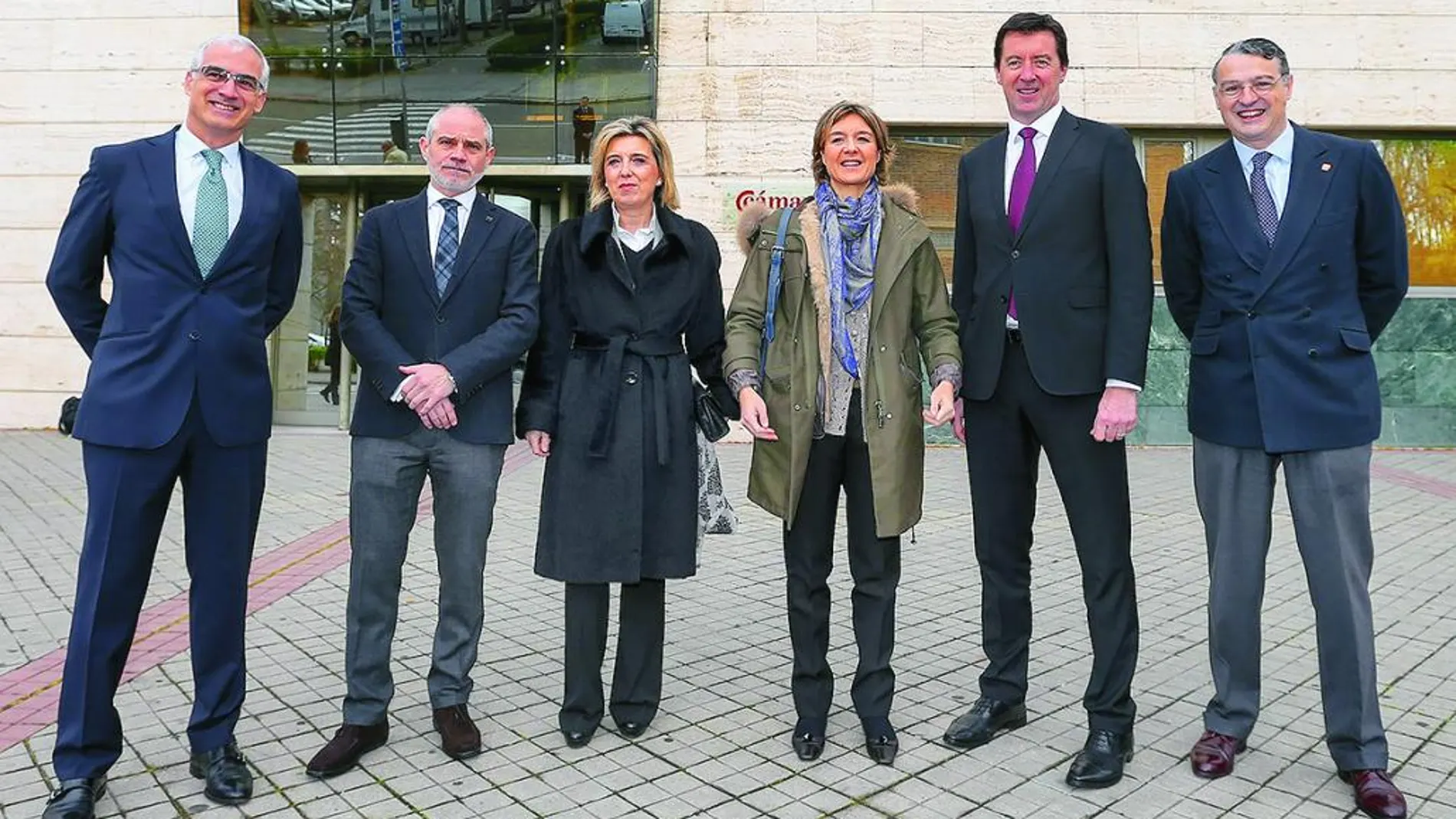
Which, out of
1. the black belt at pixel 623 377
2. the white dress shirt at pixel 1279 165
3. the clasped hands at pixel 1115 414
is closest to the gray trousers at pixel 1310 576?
the clasped hands at pixel 1115 414

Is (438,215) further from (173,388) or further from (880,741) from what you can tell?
(880,741)

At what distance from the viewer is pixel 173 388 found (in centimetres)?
320

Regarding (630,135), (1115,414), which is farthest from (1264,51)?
(630,135)

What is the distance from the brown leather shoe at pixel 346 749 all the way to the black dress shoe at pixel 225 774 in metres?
0.20

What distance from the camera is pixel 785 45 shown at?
1195 cm

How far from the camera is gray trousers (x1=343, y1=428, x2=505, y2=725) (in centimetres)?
364

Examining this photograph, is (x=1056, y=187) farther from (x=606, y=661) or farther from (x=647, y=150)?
(x=606, y=661)

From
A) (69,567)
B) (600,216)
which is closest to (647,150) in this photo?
(600,216)

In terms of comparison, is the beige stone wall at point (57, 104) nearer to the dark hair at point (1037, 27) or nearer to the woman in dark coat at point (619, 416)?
the woman in dark coat at point (619, 416)

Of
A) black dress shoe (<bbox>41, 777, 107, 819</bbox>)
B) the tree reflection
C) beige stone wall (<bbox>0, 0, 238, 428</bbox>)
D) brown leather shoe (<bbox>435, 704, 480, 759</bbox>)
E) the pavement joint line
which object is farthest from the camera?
beige stone wall (<bbox>0, 0, 238, 428</bbox>)

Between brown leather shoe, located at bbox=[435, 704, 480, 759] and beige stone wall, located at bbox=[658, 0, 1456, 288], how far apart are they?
27.7 ft

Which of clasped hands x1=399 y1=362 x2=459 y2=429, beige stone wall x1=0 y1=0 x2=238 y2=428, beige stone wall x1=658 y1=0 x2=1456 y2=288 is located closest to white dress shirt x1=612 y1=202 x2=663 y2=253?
clasped hands x1=399 y1=362 x2=459 y2=429

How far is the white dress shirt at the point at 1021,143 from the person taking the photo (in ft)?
12.0

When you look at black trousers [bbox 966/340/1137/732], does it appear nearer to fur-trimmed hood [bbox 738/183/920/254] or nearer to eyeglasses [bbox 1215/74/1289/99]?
fur-trimmed hood [bbox 738/183/920/254]
